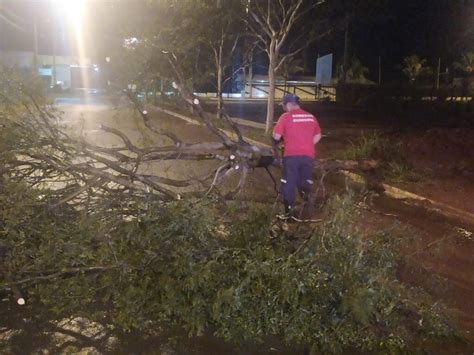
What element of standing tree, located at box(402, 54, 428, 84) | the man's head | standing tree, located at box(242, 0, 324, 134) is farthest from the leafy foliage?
standing tree, located at box(402, 54, 428, 84)

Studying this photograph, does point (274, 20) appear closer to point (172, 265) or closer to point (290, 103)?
point (290, 103)

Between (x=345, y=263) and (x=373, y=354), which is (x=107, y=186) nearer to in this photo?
(x=345, y=263)

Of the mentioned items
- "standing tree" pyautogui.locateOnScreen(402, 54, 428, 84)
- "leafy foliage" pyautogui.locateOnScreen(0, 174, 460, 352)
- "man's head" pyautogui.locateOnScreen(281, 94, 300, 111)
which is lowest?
"leafy foliage" pyautogui.locateOnScreen(0, 174, 460, 352)

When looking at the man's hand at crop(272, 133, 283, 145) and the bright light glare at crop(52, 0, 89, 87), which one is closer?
the man's hand at crop(272, 133, 283, 145)

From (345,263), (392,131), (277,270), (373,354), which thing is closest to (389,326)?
(373,354)

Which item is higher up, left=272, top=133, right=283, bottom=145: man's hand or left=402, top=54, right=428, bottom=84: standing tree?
left=402, top=54, right=428, bottom=84: standing tree

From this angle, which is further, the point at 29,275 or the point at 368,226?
the point at 368,226

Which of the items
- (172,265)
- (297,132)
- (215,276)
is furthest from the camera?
(297,132)

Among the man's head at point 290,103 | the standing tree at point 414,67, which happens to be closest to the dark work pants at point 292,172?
the man's head at point 290,103

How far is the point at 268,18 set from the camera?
17.3 meters

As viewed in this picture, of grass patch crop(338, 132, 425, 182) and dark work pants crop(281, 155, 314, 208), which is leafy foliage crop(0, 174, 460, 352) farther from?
grass patch crop(338, 132, 425, 182)

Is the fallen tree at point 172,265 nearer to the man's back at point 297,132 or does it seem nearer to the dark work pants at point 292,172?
the dark work pants at point 292,172

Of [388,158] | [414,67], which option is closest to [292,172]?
[388,158]

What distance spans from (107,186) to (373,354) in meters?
3.02
